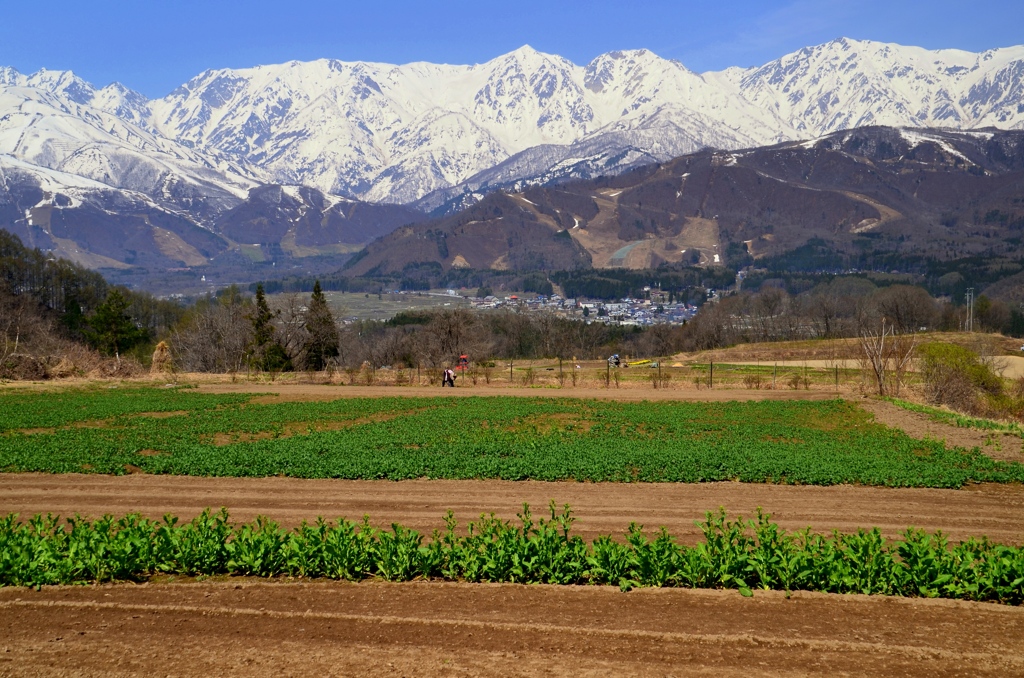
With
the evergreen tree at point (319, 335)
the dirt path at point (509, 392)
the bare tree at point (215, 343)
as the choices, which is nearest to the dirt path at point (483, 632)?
the dirt path at point (509, 392)

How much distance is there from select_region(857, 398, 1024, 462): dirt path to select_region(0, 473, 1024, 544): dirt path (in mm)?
6089

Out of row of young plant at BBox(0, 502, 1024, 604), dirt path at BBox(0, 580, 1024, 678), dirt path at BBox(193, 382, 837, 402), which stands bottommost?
dirt path at BBox(0, 580, 1024, 678)

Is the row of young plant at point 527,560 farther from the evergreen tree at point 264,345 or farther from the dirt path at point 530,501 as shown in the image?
the evergreen tree at point 264,345

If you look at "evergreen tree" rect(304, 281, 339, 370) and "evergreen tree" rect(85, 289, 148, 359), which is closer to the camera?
"evergreen tree" rect(304, 281, 339, 370)

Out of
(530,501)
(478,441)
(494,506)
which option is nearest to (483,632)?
(494,506)

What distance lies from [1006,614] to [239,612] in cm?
1239

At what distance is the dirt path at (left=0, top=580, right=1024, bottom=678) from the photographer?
11.6m

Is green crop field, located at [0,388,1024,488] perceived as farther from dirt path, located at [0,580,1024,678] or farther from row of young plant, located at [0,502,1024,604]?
dirt path, located at [0,580,1024,678]

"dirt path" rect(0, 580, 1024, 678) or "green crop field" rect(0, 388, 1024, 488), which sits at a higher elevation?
"green crop field" rect(0, 388, 1024, 488)

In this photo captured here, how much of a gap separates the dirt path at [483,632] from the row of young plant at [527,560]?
0.36m

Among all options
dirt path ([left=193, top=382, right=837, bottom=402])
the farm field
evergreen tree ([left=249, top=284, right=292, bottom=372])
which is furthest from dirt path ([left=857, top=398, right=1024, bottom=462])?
evergreen tree ([left=249, top=284, right=292, bottom=372])

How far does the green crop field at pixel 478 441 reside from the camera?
87.1ft

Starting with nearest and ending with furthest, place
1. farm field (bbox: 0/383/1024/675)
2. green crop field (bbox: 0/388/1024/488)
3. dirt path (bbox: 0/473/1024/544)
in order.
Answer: farm field (bbox: 0/383/1024/675), dirt path (bbox: 0/473/1024/544), green crop field (bbox: 0/388/1024/488)

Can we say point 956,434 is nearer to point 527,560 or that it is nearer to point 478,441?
point 478,441
